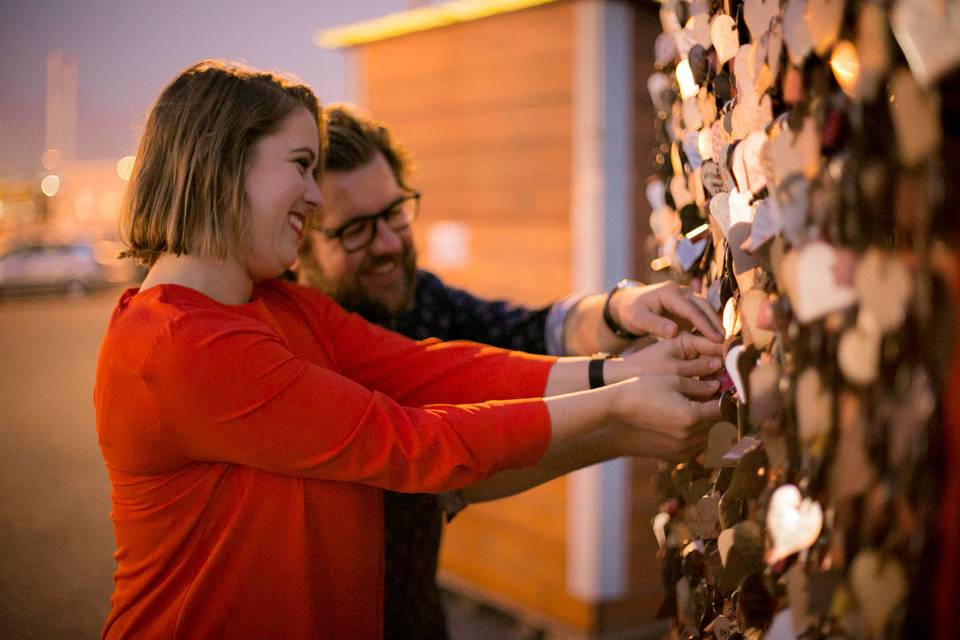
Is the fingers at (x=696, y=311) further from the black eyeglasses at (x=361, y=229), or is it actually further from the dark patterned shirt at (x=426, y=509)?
the black eyeglasses at (x=361, y=229)

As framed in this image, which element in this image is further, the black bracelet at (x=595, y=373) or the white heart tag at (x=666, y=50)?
the black bracelet at (x=595, y=373)

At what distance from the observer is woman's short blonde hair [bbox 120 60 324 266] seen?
4.14 ft

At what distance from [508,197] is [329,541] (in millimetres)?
2852

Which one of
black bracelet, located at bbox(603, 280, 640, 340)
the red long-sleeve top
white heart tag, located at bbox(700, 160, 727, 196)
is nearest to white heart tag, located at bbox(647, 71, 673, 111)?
white heart tag, located at bbox(700, 160, 727, 196)

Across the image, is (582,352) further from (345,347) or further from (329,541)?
(329,541)

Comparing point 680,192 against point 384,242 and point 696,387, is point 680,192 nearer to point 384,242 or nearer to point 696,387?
point 696,387

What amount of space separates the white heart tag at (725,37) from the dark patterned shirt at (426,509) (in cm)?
95

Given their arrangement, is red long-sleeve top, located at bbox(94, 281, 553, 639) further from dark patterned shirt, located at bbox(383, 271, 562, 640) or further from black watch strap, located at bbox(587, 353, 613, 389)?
dark patterned shirt, located at bbox(383, 271, 562, 640)

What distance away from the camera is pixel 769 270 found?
2.73 feet

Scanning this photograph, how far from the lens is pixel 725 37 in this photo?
3.13 ft

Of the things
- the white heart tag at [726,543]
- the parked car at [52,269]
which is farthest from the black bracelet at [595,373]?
the parked car at [52,269]

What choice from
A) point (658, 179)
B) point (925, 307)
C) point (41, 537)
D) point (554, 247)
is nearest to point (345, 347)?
point (658, 179)

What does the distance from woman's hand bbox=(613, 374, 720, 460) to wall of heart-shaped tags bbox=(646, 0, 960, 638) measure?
17 centimetres

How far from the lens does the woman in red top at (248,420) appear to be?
1.13 metres
